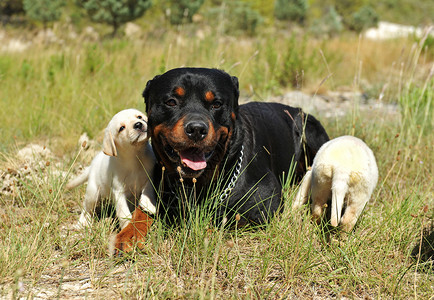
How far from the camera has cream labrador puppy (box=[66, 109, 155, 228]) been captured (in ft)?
9.36

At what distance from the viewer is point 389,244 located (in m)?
2.70

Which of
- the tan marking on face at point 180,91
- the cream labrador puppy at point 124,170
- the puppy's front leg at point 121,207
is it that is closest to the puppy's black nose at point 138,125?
the cream labrador puppy at point 124,170

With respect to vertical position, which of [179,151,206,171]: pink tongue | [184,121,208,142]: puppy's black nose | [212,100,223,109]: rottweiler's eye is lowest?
[179,151,206,171]: pink tongue

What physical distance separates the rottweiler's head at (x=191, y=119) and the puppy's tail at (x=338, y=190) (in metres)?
0.77

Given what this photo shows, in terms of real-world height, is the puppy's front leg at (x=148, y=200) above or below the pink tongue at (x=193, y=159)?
below

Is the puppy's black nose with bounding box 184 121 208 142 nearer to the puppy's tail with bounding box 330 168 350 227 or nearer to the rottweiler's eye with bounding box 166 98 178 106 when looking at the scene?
the rottweiler's eye with bounding box 166 98 178 106

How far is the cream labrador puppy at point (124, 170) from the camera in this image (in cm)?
285

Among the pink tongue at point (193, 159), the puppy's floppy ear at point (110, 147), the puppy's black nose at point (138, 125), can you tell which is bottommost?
the pink tongue at point (193, 159)

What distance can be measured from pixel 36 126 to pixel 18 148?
578mm

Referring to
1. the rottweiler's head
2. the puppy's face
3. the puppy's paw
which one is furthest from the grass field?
the rottweiler's head

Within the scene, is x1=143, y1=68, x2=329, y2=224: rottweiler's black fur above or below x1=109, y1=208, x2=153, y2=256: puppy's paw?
above

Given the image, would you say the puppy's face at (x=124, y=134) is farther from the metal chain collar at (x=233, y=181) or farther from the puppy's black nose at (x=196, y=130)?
the metal chain collar at (x=233, y=181)

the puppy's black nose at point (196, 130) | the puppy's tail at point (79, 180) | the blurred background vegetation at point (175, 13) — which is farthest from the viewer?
the blurred background vegetation at point (175, 13)

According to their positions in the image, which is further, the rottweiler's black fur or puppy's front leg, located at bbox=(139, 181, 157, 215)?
puppy's front leg, located at bbox=(139, 181, 157, 215)
